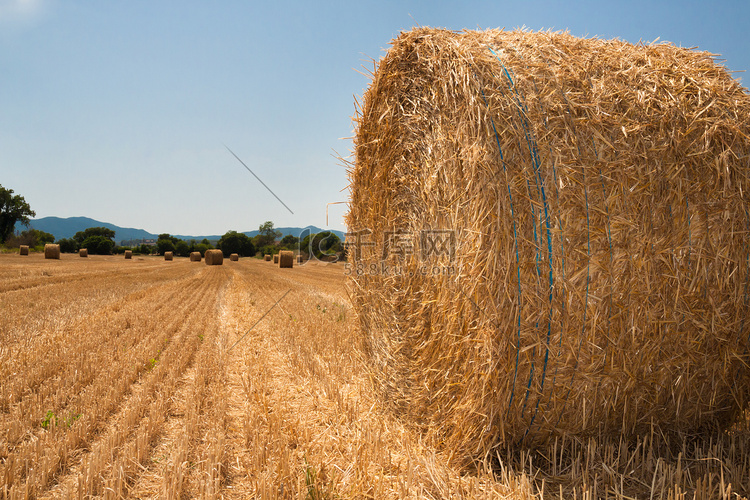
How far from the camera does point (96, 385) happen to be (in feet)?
13.1

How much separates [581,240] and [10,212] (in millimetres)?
77254

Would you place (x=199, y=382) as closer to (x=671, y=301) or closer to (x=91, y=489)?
(x=91, y=489)

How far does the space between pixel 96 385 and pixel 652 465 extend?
4.81 metres

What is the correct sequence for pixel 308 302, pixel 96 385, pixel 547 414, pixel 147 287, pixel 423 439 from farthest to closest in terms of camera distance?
pixel 147 287 → pixel 308 302 → pixel 96 385 → pixel 423 439 → pixel 547 414

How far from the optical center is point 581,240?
96.0 inches

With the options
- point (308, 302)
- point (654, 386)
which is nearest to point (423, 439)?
point (654, 386)

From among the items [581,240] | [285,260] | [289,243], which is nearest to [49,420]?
[581,240]

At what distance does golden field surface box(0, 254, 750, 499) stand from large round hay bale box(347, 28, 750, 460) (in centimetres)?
24

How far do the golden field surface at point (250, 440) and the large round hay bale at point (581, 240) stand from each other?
24 centimetres

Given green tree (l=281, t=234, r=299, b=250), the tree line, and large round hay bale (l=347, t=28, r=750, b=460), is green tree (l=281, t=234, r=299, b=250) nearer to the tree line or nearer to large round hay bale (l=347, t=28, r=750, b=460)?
the tree line

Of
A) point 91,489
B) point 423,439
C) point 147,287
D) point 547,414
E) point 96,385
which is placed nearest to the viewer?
point 91,489

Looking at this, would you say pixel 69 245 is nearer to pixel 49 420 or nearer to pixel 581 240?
pixel 49 420

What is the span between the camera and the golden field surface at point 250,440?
243 centimetres

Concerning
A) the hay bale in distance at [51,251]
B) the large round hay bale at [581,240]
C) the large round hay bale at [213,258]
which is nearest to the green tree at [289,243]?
the large round hay bale at [213,258]
